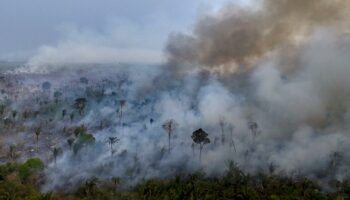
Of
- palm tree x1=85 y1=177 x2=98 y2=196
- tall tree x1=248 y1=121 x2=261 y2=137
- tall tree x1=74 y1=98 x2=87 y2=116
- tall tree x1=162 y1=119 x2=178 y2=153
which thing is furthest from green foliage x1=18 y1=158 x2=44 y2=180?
tall tree x1=248 y1=121 x2=261 y2=137

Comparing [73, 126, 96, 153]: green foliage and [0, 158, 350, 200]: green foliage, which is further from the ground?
[73, 126, 96, 153]: green foliage

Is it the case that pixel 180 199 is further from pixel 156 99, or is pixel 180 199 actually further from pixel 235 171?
pixel 156 99

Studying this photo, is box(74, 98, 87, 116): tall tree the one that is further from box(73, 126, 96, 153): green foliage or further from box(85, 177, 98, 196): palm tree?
box(85, 177, 98, 196): palm tree

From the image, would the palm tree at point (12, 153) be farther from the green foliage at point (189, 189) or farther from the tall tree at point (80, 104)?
the tall tree at point (80, 104)

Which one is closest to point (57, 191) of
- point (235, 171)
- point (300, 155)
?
point (235, 171)

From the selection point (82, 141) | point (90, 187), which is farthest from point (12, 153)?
point (90, 187)

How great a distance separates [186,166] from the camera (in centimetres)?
13950

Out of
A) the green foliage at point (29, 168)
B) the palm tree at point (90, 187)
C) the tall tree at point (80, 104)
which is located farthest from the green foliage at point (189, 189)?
the tall tree at point (80, 104)

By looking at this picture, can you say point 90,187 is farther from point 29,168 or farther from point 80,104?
point 80,104

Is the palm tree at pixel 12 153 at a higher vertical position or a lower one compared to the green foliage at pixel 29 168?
higher

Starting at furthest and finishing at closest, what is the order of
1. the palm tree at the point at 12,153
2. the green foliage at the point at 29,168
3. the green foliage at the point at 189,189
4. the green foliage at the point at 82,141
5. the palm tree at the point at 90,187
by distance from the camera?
the green foliage at the point at 82,141 → the palm tree at the point at 12,153 → the green foliage at the point at 29,168 → the palm tree at the point at 90,187 → the green foliage at the point at 189,189

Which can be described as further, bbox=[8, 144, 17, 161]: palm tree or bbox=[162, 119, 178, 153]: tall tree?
bbox=[162, 119, 178, 153]: tall tree

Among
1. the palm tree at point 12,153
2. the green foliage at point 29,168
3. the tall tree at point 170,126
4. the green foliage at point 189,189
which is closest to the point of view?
the green foliage at point 189,189

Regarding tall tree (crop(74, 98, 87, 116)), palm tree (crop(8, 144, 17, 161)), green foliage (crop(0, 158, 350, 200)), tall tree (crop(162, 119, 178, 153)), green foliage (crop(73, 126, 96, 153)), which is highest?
tall tree (crop(74, 98, 87, 116))
